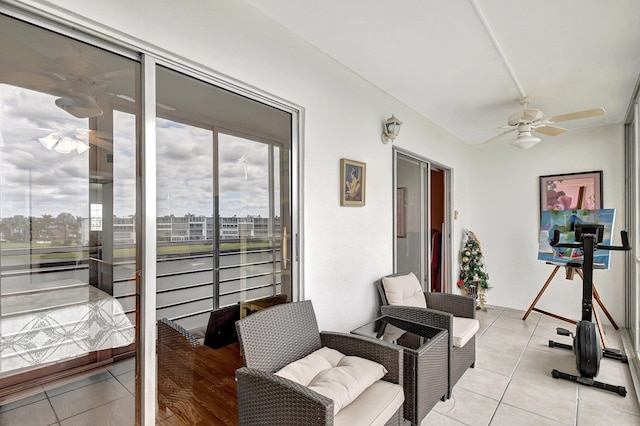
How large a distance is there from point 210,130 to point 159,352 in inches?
49.1

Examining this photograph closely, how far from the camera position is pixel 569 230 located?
389 cm

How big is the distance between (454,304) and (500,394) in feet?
2.72

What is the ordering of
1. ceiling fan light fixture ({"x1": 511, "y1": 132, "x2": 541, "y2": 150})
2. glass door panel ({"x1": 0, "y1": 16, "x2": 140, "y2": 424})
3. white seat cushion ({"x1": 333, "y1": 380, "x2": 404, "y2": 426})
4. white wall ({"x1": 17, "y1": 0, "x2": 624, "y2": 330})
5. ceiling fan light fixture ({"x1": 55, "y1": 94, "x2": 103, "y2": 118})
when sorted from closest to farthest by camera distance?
glass door panel ({"x1": 0, "y1": 16, "x2": 140, "y2": 424})
ceiling fan light fixture ({"x1": 55, "y1": 94, "x2": 103, "y2": 118})
white seat cushion ({"x1": 333, "y1": 380, "x2": 404, "y2": 426})
white wall ({"x1": 17, "y1": 0, "x2": 624, "y2": 330})
ceiling fan light fixture ({"x1": 511, "y1": 132, "x2": 541, "y2": 150})

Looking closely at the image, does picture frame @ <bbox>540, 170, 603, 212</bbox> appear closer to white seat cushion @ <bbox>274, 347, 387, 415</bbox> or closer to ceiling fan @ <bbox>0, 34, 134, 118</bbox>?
white seat cushion @ <bbox>274, 347, 387, 415</bbox>

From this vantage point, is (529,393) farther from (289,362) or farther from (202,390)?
(202,390)

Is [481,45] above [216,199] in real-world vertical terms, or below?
above

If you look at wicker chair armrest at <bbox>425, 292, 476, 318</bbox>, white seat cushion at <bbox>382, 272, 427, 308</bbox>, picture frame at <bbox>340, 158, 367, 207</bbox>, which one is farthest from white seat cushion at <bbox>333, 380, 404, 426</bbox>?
wicker chair armrest at <bbox>425, 292, 476, 318</bbox>

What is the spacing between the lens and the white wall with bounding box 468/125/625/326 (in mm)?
4492

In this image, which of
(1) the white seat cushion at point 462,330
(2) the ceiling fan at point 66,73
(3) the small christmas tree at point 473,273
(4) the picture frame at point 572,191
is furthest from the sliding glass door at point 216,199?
(4) the picture frame at point 572,191

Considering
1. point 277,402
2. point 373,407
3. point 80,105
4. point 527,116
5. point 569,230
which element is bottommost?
point 373,407

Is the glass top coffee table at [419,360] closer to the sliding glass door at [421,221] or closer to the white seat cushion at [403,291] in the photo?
the white seat cushion at [403,291]

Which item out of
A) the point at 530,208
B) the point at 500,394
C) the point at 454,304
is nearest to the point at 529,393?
the point at 500,394

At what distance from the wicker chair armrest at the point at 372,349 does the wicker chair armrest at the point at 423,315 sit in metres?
0.84

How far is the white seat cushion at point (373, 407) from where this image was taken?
5.09 feet
